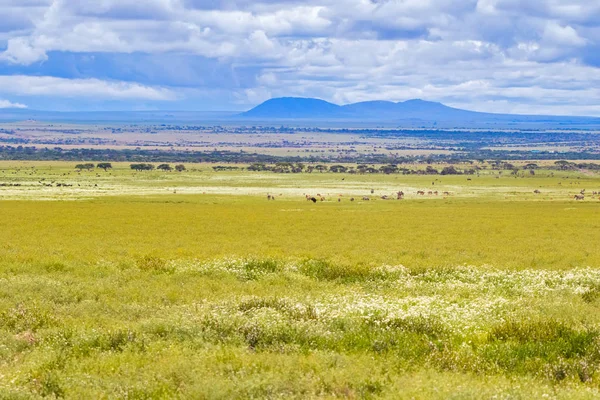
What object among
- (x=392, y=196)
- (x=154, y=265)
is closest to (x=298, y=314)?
(x=154, y=265)

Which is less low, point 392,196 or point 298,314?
point 298,314

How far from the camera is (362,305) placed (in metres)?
19.1

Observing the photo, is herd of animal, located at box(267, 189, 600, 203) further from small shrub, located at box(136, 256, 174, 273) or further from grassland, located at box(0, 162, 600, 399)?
small shrub, located at box(136, 256, 174, 273)

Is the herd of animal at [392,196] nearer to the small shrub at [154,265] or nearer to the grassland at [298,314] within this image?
the grassland at [298,314]

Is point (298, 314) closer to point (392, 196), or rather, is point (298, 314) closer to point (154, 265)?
point (154, 265)

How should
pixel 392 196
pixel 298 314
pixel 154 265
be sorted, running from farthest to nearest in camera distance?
pixel 392 196 → pixel 154 265 → pixel 298 314

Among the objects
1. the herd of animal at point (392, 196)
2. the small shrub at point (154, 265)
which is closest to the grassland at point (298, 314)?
the small shrub at point (154, 265)

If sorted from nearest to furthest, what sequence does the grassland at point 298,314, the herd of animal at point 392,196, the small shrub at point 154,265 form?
1. the grassland at point 298,314
2. the small shrub at point 154,265
3. the herd of animal at point 392,196

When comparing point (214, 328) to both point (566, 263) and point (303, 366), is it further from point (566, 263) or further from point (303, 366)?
point (566, 263)

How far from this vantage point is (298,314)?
59.3ft

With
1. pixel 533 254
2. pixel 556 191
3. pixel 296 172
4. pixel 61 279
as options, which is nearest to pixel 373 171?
pixel 296 172

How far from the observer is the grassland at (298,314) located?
13273 mm

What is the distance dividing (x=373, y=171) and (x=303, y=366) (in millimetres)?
156642

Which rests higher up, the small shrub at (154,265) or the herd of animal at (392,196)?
the small shrub at (154,265)
